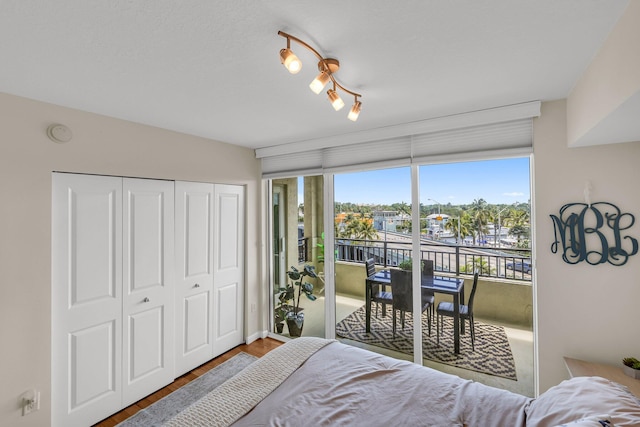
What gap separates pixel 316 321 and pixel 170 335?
1627 millimetres

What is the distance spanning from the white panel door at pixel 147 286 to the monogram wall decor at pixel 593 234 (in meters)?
3.39

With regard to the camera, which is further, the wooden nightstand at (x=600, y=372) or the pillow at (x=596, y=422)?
the wooden nightstand at (x=600, y=372)

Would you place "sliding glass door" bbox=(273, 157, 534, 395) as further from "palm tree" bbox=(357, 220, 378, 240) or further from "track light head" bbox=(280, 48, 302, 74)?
"track light head" bbox=(280, 48, 302, 74)

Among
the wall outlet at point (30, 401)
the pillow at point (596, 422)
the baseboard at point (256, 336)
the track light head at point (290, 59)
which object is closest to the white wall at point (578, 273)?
the pillow at point (596, 422)

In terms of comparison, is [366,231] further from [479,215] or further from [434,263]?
[479,215]

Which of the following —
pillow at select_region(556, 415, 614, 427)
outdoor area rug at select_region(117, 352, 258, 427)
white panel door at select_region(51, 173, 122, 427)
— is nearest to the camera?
pillow at select_region(556, 415, 614, 427)

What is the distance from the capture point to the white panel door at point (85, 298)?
82.7 inches

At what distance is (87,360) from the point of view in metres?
2.24

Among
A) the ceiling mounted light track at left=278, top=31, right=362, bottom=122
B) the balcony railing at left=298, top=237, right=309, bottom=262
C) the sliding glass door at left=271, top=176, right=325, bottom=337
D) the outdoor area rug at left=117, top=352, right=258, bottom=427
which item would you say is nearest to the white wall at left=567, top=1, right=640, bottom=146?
the ceiling mounted light track at left=278, top=31, right=362, bottom=122

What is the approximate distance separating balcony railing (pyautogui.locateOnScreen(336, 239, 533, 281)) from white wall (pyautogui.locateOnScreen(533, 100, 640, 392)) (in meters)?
0.29

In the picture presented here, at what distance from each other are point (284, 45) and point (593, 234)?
2400 mm

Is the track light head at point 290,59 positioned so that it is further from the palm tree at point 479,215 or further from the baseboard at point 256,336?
the baseboard at point 256,336

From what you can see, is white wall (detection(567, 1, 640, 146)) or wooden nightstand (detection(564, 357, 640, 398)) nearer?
white wall (detection(567, 1, 640, 146))

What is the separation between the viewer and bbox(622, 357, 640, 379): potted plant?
67.3 inches
